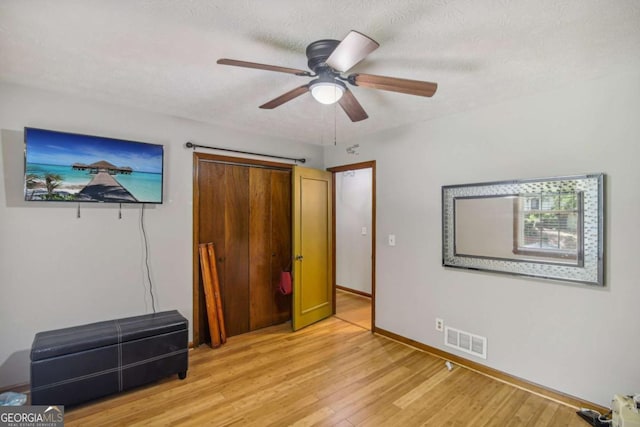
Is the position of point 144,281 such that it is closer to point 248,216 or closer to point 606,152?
point 248,216

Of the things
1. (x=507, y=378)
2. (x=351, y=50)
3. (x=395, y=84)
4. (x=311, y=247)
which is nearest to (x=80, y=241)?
(x=311, y=247)

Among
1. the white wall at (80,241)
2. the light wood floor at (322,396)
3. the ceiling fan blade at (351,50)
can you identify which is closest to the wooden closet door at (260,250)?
the light wood floor at (322,396)

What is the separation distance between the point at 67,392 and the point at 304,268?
2.43 meters

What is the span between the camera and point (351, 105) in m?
2.05

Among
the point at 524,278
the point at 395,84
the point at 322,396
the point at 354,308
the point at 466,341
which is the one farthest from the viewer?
the point at 354,308

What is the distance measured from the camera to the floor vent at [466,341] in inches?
110

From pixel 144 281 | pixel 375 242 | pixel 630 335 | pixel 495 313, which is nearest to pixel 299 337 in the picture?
pixel 375 242

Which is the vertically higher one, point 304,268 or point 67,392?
point 304,268

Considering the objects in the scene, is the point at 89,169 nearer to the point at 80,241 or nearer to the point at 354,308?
the point at 80,241

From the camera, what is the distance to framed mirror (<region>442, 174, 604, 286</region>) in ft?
7.27

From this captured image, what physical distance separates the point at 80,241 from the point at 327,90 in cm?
249

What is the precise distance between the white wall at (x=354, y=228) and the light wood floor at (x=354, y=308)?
202 mm

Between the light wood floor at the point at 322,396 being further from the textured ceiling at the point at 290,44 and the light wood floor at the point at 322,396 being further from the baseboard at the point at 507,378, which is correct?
the textured ceiling at the point at 290,44

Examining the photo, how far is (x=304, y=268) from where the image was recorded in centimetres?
391
